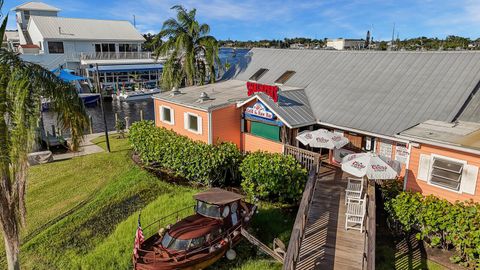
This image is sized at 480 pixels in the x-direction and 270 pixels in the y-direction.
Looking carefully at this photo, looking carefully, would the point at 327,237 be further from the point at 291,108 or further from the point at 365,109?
the point at 291,108

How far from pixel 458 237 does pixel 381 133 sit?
5405 mm

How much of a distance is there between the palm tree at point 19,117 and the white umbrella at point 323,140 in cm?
1024

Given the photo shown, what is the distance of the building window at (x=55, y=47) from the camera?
56.4 meters

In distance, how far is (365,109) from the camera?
17766 mm

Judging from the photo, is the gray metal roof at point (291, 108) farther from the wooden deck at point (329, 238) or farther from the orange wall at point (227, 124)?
the wooden deck at point (329, 238)

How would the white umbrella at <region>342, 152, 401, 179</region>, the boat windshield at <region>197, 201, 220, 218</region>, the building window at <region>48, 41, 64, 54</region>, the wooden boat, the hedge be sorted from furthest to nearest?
the building window at <region>48, 41, 64, 54</region>
the boat windshield at <region>197, 201, 220, 218</region>
the white umbrella at <region>342, 152, 401, 179</region>
the wooden boat
the hedge

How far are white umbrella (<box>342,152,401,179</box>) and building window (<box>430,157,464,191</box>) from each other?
138cm

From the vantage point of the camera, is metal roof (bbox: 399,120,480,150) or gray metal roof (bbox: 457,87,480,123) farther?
gray metal roof (bbox: 457,87,480,123)

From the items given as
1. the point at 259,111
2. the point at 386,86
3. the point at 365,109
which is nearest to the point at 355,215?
the point at 365,109

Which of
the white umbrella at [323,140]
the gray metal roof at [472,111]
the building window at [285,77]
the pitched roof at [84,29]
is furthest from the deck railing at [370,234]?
the pitched roof at [84,29]

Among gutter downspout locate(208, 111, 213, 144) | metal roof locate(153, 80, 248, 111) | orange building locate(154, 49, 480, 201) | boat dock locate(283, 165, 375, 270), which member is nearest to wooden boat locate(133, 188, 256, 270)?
boat dock locate(283, 165, 375, 270)

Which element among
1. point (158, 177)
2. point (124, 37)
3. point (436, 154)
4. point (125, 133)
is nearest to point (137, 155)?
point (158, 177)

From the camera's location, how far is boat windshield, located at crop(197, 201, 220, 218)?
13.8m

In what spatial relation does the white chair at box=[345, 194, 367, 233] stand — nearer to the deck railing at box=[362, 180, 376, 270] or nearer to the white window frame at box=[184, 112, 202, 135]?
the deck railing at box=[362, 180, 376, 270]
